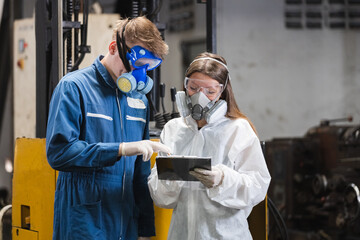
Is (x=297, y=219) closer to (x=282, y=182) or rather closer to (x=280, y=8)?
(x=282, y=182)

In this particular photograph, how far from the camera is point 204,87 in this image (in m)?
2.11

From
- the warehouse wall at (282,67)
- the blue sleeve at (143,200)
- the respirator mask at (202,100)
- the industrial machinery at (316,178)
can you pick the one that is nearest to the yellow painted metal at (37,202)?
the blue sleeve at (143,200)

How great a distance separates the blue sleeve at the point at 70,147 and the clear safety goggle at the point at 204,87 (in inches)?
17.7

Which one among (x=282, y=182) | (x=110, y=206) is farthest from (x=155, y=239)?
(x=282, y=182)

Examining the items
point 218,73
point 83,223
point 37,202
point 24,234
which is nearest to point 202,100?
point 218,73

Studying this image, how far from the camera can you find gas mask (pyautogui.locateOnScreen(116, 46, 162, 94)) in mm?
2014

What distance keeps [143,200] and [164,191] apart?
0.20 m

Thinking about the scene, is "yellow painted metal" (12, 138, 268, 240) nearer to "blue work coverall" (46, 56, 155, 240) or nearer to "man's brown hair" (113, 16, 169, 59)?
"blue work coverall" (46, 56, 155, 240)

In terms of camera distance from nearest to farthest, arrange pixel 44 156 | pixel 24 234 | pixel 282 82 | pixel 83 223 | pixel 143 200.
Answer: pixel 83 223 → pixel 143 200 → pixel 44 156 → pixel 24 234 → pixel 282 82

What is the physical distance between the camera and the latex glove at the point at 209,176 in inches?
74.0

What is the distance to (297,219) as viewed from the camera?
5535 millimetres

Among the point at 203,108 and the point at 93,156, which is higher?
the point at 203,108

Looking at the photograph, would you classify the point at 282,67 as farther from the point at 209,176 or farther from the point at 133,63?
the point at 209,176

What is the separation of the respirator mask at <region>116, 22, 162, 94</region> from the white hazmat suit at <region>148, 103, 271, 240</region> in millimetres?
274
